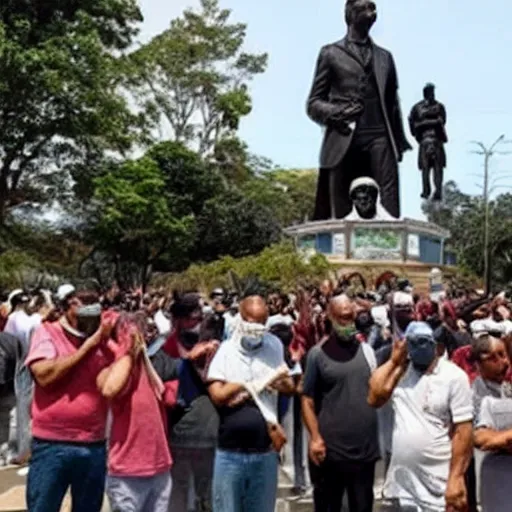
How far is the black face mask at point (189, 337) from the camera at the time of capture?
568 cm

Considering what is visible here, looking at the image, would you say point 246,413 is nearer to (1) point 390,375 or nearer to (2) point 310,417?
(2) point 310,417

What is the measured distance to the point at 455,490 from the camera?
15.8 feet

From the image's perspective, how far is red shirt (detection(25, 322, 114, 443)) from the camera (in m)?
5.15

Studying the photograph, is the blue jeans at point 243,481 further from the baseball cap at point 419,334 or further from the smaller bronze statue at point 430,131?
the smaller bronze statue at point 430,131

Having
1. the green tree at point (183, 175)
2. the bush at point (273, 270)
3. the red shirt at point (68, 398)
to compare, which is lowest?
the red shirt at point (68, 398)

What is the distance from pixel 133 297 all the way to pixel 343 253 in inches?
466

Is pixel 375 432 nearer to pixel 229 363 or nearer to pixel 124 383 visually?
pixel 229 363

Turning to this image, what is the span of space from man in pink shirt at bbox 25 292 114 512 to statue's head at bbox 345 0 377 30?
2241cm

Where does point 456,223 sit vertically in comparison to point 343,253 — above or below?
above

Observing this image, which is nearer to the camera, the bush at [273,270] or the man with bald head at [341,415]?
the man with bald head at [341,415]

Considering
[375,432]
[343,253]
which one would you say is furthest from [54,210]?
[375,432]

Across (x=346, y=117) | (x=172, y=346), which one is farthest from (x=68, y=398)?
(x=346, y=117)

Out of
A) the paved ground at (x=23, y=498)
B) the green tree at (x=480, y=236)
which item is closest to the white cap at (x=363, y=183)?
the green tree at (x=480, y=236)

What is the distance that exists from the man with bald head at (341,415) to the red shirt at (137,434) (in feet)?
2.64
